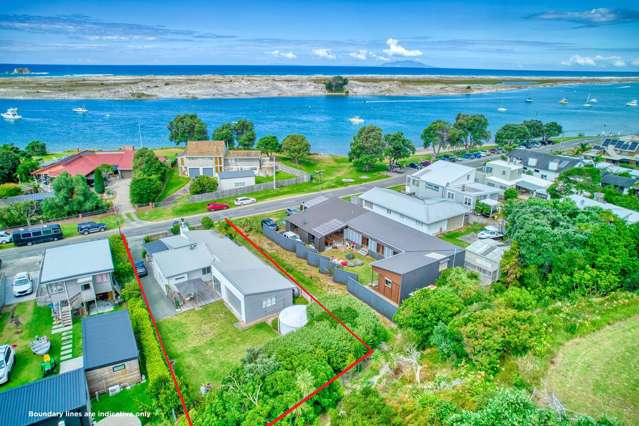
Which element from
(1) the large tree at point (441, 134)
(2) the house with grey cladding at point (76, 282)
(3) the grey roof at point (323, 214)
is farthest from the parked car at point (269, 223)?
(1) the large tree at point (441, 134)

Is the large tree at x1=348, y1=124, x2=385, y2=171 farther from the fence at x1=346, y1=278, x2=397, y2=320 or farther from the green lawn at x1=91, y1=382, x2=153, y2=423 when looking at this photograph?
the green lawn at x1=91, y1=382, x2=153, y2=423

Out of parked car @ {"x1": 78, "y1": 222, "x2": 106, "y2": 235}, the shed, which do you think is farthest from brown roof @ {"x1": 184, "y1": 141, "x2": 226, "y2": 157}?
the shed

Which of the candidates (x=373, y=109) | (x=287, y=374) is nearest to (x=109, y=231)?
(x=287, y=374)

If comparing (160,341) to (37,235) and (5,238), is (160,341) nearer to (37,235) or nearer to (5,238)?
(37,235)

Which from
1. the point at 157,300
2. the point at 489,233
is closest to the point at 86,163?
the point at 157,300

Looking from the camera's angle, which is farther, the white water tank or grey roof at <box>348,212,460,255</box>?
grey roof at <box>348,212,460,255</box>

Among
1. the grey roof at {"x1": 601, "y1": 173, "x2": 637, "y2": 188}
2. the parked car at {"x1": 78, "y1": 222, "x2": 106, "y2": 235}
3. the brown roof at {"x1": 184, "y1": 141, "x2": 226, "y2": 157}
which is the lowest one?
the parked car at {"x1": 78, "y1": 222, "x2": 106, "y2": 235}

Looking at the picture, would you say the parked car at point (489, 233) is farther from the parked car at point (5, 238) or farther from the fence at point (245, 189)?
the parked car at point (5, 238)

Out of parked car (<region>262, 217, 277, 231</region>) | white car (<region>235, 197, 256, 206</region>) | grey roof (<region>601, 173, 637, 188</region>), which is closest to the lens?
parked car (<region>262, 217, 277, 231</region>)
